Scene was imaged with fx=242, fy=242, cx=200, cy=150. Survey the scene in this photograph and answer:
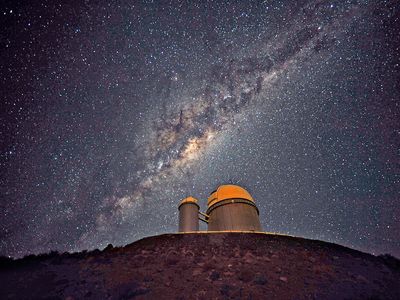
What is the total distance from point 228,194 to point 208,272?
27.6 ft

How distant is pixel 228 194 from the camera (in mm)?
16344

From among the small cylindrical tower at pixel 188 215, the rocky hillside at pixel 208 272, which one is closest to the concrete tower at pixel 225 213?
the small cylindrical tower at pixel 188 215

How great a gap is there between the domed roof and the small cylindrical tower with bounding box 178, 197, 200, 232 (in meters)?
1.91

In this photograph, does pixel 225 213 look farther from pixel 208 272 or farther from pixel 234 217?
pixel 208 272

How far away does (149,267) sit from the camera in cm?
848

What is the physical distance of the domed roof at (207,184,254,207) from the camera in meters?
16.2

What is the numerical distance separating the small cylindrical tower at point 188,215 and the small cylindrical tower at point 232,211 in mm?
1418

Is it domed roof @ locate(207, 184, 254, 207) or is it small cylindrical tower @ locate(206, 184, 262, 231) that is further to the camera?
domed roof @ locate(207, 184, 254, 207)

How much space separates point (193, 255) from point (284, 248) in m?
3.79

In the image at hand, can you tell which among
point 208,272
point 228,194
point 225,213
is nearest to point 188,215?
point 225,213

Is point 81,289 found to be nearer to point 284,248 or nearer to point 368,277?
point 284,248

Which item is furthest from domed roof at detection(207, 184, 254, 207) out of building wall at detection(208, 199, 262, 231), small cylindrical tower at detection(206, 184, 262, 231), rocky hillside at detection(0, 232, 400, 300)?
rocky hillside at detection(0, 232, 400, 300)

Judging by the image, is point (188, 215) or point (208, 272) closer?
point (208, 272)

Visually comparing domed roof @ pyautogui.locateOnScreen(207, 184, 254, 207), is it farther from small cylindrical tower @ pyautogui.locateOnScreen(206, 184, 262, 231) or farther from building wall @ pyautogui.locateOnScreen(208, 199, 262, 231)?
building wall @ pyautogui.locateOnScreen(208, 199, 262, 231)
